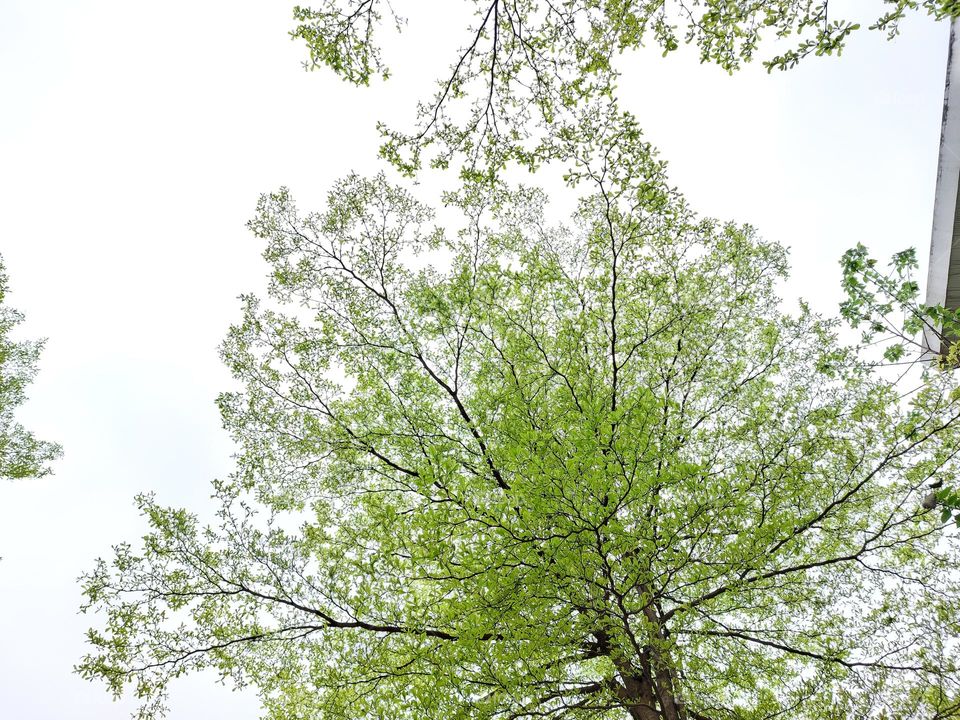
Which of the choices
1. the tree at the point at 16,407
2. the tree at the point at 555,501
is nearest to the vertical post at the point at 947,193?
the tree at the point at 555,501

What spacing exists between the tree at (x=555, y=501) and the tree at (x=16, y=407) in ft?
27.4

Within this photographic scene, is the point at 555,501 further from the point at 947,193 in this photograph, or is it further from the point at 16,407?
the point at 16,407

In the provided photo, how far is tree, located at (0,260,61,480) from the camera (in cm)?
1056

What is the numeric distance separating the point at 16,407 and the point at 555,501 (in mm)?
13512

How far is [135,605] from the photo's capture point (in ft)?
15.0

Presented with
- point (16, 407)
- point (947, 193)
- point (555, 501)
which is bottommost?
point (555, 501)

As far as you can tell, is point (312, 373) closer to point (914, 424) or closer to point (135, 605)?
point (135, 605)

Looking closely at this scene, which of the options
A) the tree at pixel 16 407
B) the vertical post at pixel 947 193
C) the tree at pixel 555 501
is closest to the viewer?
the tree at pixel 555 501

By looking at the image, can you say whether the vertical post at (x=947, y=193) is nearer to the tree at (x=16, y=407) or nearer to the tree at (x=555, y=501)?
the tree at (x=555, y=501)

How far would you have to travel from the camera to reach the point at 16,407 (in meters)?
11.0

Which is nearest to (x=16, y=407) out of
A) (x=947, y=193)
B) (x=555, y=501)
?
(x=555, y=501)

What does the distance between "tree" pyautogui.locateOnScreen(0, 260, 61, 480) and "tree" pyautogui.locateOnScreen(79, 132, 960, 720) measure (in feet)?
27.4

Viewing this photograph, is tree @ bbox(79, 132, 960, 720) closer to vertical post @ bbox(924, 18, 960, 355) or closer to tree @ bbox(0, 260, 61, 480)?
vertical post @ bbox(924, 18, 960, 355)

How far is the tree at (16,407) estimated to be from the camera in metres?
10.6
